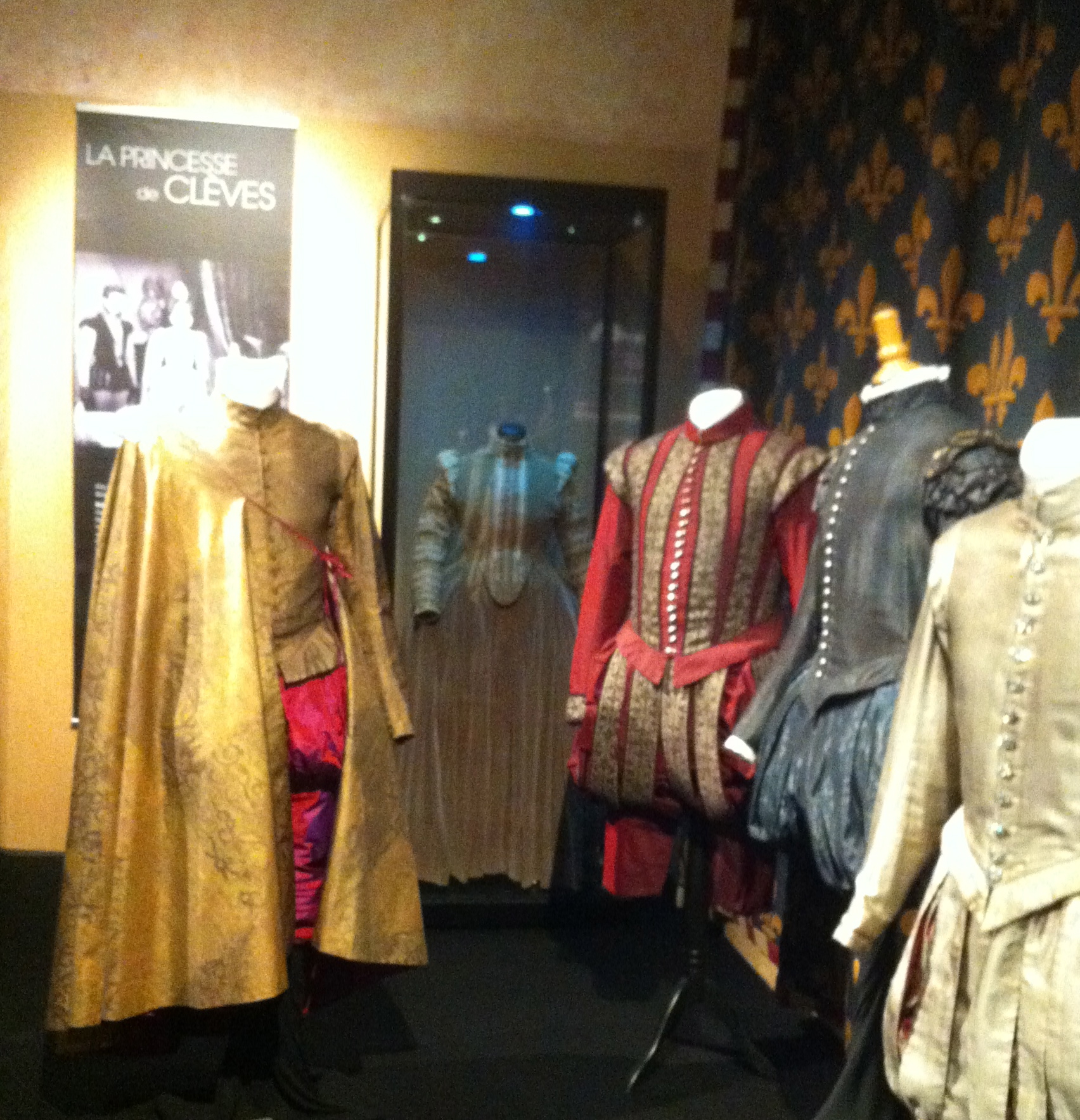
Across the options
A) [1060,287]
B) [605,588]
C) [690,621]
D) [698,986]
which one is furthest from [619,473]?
[698,986]

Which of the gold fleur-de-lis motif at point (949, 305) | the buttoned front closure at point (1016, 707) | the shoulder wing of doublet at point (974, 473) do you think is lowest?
the buttoned front closure at point (1016, 707)

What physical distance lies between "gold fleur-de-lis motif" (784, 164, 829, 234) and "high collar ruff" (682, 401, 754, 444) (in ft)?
2.01

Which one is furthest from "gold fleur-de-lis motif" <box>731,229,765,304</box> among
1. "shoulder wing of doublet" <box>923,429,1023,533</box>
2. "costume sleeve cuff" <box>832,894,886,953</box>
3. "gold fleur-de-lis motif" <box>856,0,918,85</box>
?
"costume sleeve cuff" <box>832,894,886,953</box>

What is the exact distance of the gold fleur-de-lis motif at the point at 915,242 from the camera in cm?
229

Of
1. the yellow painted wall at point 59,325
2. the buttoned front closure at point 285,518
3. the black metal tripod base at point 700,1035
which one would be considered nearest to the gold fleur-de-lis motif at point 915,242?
the yellow painted wall at point 59,325

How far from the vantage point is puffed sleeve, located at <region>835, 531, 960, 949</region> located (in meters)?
1.56

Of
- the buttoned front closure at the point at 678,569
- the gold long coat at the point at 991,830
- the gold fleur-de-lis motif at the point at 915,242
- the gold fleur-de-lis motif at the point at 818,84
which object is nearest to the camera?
the gold long coat at the point at 991,830

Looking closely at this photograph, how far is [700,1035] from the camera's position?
9.23 feet

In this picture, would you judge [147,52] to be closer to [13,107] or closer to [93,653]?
[13,107]

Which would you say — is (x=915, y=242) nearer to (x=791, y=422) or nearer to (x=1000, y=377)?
(x=1000, y=377)

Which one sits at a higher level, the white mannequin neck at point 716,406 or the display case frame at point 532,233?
the display case frame at point 532,233

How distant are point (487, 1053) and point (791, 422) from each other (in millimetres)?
1503

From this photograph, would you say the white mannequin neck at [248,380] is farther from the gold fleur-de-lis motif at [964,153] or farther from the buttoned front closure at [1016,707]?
the buttoned front closure at [1016,707]

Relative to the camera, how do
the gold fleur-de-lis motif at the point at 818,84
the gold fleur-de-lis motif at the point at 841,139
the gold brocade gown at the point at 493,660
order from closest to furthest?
the gold fleur-de-lis motif at the point at 841,139
the gold fleur-de-lis motif at the point at 818,84
the gold brocade gown at the point at 493,660
